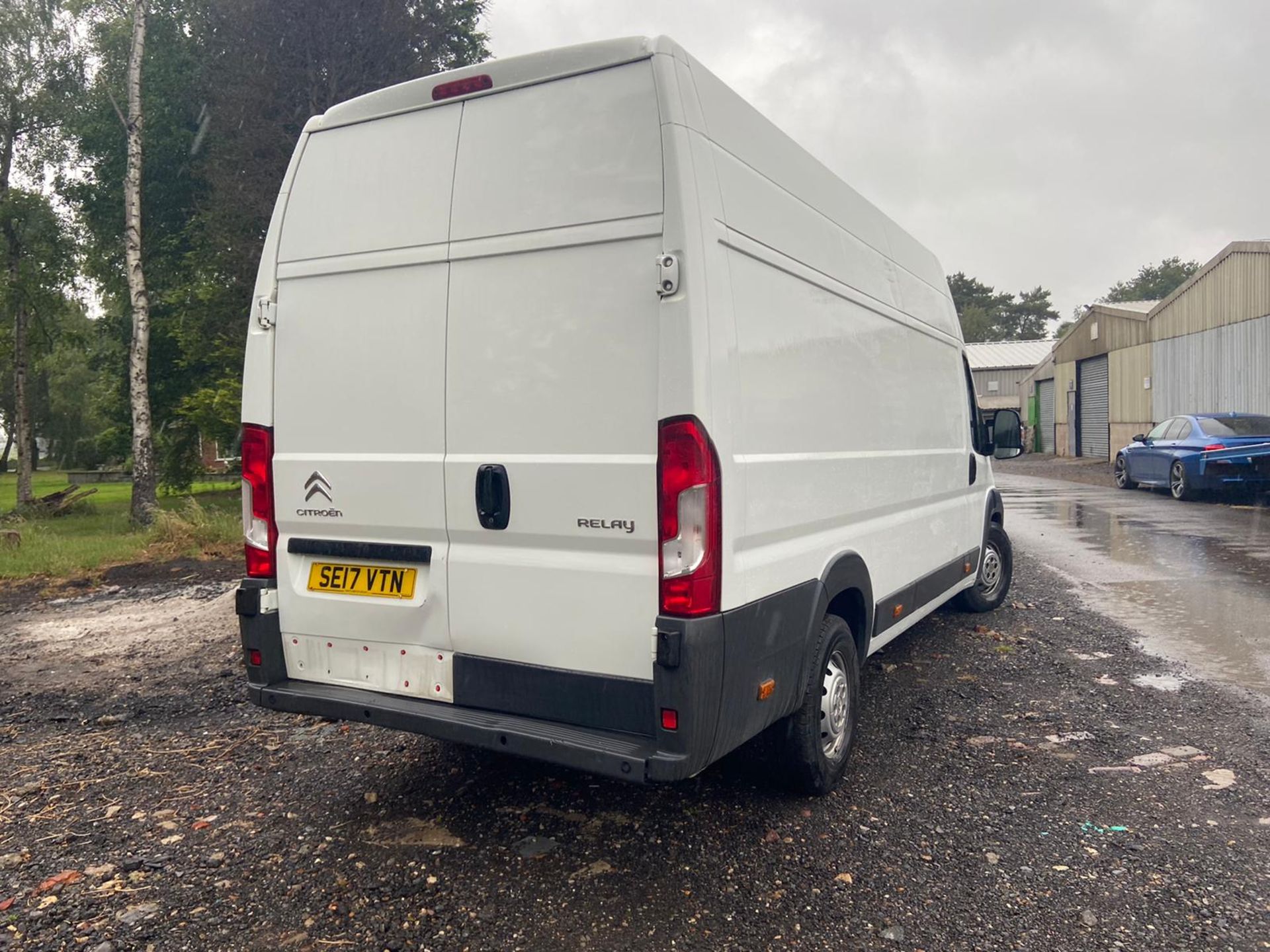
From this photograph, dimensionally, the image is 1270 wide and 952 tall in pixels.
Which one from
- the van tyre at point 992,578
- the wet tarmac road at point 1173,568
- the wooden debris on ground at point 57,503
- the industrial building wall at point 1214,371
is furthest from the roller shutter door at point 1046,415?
the wooden debris on ground at point 57,503

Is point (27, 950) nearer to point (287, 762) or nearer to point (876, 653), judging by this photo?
point (287, 762)

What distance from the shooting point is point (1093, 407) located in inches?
1231

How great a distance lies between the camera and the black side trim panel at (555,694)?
3.07 m

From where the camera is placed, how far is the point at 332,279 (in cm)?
369

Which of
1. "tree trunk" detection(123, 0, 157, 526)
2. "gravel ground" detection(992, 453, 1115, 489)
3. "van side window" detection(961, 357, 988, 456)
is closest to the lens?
"van side window" detection(961, 357, 988, 456)

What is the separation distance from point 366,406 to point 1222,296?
78.3ft

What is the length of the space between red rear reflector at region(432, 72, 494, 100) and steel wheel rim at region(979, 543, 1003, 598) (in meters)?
5.40

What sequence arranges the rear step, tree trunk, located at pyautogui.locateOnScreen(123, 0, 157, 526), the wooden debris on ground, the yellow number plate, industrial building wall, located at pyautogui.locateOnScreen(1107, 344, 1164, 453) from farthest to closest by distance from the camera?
industrial building wall, located at pyautogui.locateOnScreen(1107, 344, 1164, 453)
the wooden debris on ground
tree trunk, located at pyautogui.locateOnScreen(123, 0, 157, 526)
the yellow number plate
the rear step

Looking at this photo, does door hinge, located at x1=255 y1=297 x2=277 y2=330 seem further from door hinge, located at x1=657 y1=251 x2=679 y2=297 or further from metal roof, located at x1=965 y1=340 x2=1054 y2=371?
metal roof, located at x1=965 y1=340 x2=1054 y2=371

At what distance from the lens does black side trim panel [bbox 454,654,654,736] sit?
10.1 feet

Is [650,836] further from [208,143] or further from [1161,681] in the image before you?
[208,143]

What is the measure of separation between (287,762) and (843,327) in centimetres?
331

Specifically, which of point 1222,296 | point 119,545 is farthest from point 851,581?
point 1222,296

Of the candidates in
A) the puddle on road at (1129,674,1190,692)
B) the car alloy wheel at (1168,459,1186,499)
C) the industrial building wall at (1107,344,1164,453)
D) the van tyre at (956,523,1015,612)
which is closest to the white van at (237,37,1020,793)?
the puddle on road at (1129,674,1190,692)
